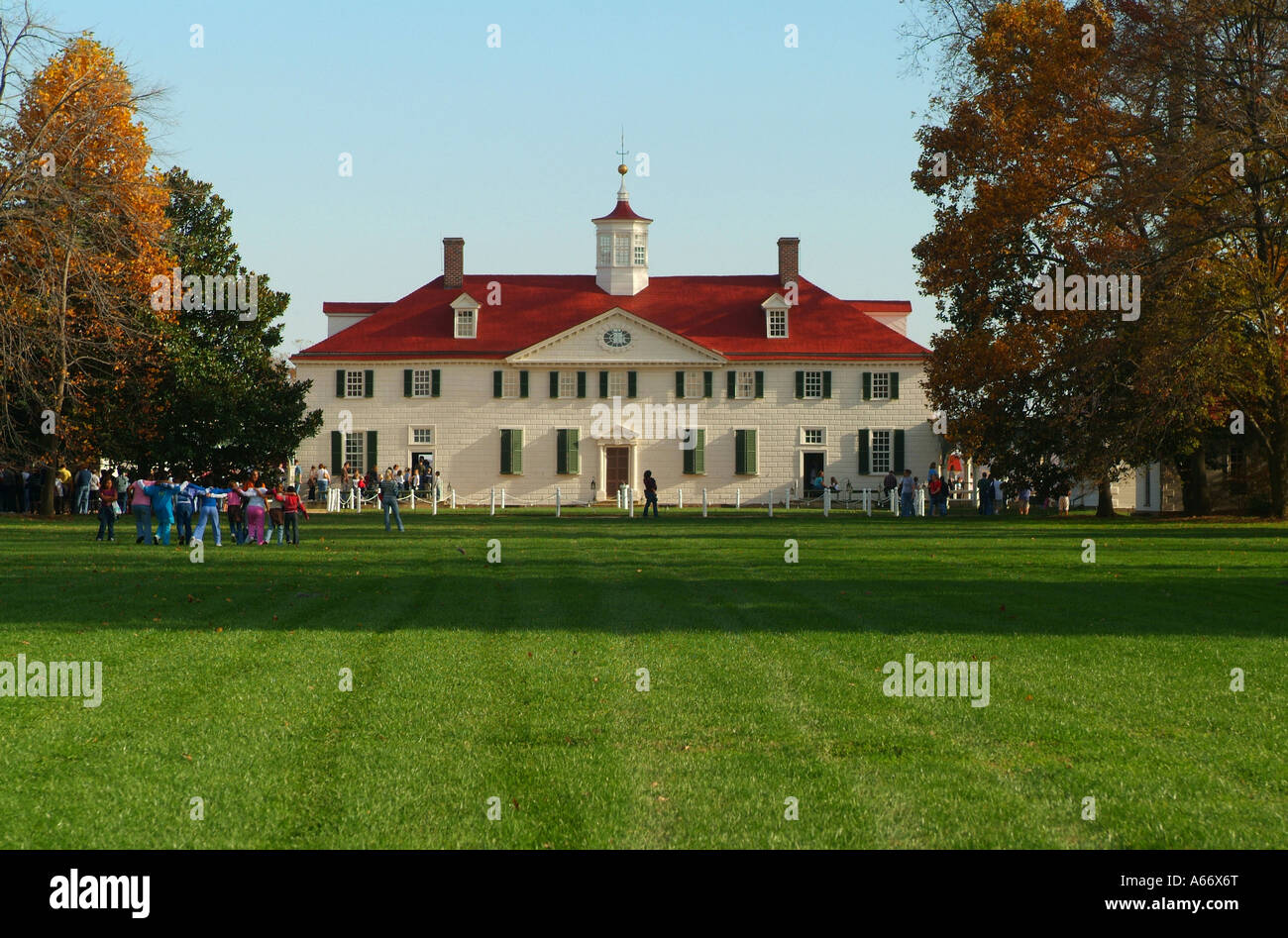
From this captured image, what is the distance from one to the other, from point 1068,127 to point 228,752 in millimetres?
36803

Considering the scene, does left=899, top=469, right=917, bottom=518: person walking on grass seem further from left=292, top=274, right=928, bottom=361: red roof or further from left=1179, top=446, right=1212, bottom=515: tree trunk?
left=292, top=274, right=928, bottom=361: red roof

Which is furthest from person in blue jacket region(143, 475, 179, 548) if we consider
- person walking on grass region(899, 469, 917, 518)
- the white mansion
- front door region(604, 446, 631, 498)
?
front door region(604, 446, 631, 498)

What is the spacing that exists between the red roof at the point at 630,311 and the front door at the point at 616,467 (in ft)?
20.2

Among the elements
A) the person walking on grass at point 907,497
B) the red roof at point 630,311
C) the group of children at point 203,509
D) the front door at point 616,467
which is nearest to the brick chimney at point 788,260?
the red roof at point 630,311

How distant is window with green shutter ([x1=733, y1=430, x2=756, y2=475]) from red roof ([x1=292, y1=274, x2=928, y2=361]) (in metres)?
3.80

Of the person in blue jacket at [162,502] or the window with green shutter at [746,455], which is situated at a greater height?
the window with green shutter at [746,455]

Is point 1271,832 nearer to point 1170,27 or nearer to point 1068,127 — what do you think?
point 1170,27

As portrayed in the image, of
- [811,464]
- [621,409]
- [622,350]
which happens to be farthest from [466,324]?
[811,464]

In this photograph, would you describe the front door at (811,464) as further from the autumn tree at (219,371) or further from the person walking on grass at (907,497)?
the autumn tree at (219,371)

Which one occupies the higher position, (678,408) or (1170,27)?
(1170,27)

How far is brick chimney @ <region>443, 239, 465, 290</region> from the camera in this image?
70938 millimetres

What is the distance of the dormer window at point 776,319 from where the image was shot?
222ft
